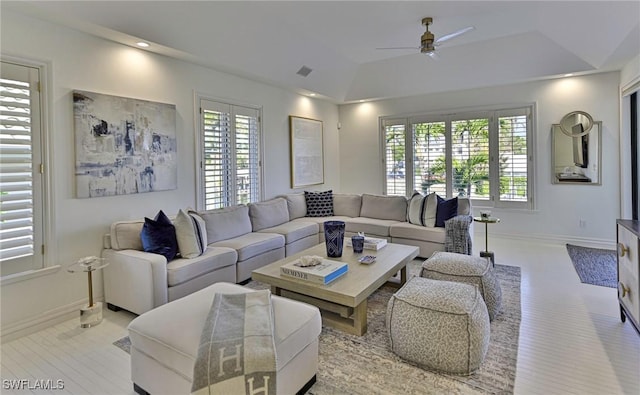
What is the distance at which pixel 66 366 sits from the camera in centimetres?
229

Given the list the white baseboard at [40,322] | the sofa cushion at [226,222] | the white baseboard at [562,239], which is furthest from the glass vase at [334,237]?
the white baseboard at [562,239]

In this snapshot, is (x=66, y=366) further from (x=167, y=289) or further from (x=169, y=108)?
(x=169, y=108)

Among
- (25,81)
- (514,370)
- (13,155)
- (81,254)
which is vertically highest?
(25,81)

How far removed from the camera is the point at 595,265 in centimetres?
427

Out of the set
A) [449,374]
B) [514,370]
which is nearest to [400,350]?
[449,374]

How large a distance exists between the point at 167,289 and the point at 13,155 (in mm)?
1682

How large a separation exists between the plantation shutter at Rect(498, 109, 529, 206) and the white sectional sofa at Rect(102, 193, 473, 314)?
174 centimetres

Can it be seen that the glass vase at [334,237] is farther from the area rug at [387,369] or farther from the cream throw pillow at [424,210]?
the cream throw pillow at [424,210]

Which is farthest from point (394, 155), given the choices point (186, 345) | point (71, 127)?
point (186, 345)

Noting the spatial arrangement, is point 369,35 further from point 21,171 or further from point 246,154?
point 21,171

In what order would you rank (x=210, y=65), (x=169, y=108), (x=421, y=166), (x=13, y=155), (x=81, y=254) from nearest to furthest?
(x=13, y=155) → (x=81, y=254) → (x=169, y=108) → (x=210, y=65) → (x=421, y=166)

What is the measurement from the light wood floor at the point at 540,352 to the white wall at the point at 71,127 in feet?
1.05

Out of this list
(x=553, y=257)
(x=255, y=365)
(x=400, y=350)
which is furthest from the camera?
(x=553, y=257)

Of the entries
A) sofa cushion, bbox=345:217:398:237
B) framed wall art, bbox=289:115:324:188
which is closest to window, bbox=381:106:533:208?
framed wall art, bbox=289:115:324:188
